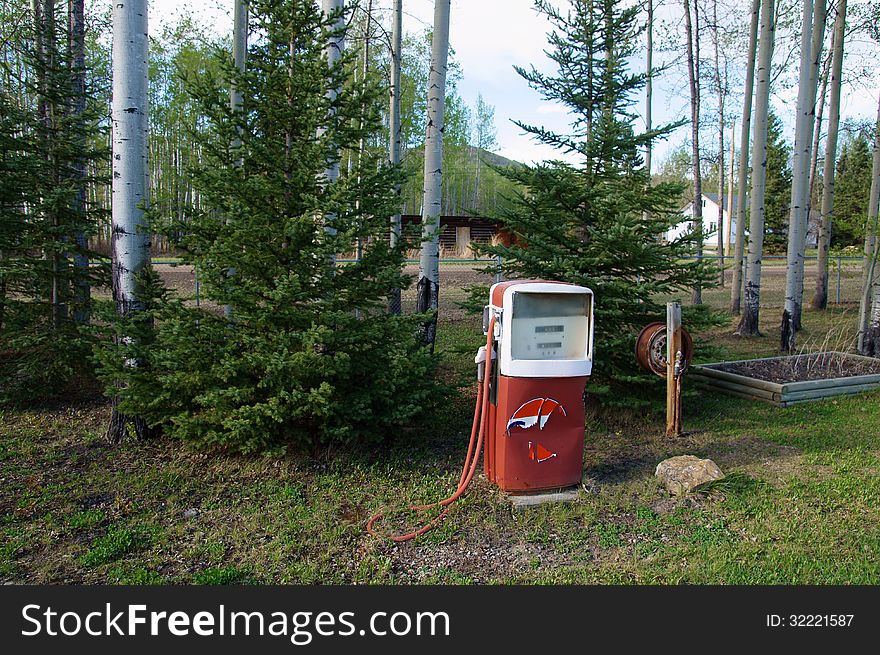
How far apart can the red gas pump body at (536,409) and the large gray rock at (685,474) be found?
29.1 inches

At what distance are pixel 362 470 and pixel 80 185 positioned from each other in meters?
4.79

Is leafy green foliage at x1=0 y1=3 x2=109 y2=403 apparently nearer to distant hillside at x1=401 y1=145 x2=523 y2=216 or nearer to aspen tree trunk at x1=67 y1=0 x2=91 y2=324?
aspen tree trunk at x1=67 y1=0 x2=91 y2=324

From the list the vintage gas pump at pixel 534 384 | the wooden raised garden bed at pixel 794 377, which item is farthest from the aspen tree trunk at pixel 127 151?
the wooden raised garden bed at pixel 794 377

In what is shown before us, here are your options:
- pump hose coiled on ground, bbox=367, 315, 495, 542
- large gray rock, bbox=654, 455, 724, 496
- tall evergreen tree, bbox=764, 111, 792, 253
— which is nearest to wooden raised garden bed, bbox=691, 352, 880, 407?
large gray rock, bbox=654, 455, 724, 496

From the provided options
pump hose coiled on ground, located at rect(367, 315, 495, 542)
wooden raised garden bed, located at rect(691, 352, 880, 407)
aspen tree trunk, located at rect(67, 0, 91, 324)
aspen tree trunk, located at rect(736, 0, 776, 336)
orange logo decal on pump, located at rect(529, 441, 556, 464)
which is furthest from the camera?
aspen tree trunk, located at rect(736, 0, 776, 336)

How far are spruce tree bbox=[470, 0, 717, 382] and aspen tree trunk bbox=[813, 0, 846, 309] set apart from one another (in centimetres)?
838

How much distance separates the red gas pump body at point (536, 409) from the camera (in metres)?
4.53

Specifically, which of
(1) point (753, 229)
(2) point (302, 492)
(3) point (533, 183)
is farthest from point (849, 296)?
(2) point (302, 492)

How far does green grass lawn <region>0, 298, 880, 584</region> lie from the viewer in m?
3.66

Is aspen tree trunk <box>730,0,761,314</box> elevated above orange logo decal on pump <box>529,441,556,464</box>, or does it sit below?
above

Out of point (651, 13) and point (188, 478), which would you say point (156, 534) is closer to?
point (188, 478)

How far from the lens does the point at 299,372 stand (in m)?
4.75

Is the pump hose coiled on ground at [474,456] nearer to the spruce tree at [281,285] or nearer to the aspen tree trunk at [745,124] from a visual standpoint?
the spruce tree at [281,285]

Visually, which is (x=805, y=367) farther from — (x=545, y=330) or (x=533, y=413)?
(x=533, y=413)
